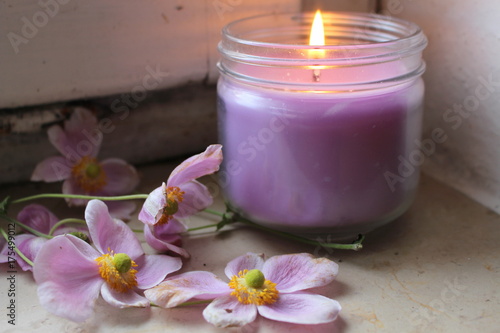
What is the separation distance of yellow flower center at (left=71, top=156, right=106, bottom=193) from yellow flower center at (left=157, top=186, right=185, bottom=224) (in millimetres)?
151

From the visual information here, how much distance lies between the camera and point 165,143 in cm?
89

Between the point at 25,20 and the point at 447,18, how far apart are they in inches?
20.6

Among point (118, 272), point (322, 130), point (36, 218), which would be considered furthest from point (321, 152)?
point (36, 218)

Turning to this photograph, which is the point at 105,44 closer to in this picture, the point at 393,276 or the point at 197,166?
the point at 197,166

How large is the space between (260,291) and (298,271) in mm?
56

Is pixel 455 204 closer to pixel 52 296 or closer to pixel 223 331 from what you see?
pixel 223 331

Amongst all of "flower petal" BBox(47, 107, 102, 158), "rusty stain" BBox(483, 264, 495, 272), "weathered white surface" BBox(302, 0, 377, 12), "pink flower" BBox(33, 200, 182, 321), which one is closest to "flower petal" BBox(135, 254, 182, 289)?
"pink flower" BBox(33, 200, 182, 321)

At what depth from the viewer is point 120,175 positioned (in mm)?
796

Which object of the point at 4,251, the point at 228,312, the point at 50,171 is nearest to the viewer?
the point at 228,312

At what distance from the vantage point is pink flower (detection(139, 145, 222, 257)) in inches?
24.2

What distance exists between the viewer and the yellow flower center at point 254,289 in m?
0.56

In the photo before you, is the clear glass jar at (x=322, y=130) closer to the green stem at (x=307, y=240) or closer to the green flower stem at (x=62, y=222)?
the green stem at (x=307, y=240)

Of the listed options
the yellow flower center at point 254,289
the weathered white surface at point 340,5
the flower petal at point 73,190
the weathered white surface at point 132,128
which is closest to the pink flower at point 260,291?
the yellow flower center at point 254,289

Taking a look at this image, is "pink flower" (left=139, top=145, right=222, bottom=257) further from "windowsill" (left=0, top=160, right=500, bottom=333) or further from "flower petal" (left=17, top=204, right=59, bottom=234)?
"flower petal" (left=17, top=204, right=59, bottom=234)
